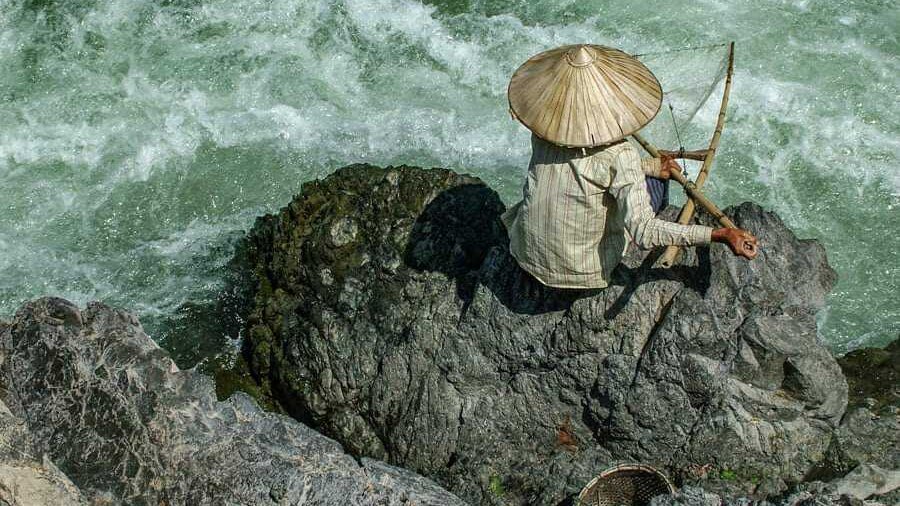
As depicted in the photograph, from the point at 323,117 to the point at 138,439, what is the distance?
3735 mm

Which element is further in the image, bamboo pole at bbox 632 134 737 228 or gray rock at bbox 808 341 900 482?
gray rock at bbox 808 341 900 482

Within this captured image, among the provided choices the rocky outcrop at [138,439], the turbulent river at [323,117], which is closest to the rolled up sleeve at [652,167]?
the rocky outcrop at [138,439]

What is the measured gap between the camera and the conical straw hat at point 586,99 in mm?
3709

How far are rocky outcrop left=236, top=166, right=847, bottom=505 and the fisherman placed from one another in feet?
1.53

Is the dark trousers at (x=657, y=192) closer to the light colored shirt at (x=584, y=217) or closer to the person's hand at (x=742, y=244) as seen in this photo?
the light colored shirt at (x=584, y=217)

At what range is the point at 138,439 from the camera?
13.5 ft

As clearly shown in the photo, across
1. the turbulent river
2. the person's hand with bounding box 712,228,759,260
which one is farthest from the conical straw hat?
the turbulent river

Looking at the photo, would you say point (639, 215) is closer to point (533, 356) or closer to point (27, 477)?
point (533, 356)

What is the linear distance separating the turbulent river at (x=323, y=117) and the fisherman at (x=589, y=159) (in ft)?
8.60

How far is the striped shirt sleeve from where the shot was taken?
3.70 meters

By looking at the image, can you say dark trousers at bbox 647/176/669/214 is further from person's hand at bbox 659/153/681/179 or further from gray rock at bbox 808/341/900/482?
gray rock at bbox 808/341/900/482

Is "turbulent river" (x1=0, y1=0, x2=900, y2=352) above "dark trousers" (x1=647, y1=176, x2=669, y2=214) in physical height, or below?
below

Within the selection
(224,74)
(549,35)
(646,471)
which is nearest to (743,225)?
(646,471)

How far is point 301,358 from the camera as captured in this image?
5211 millimetres
